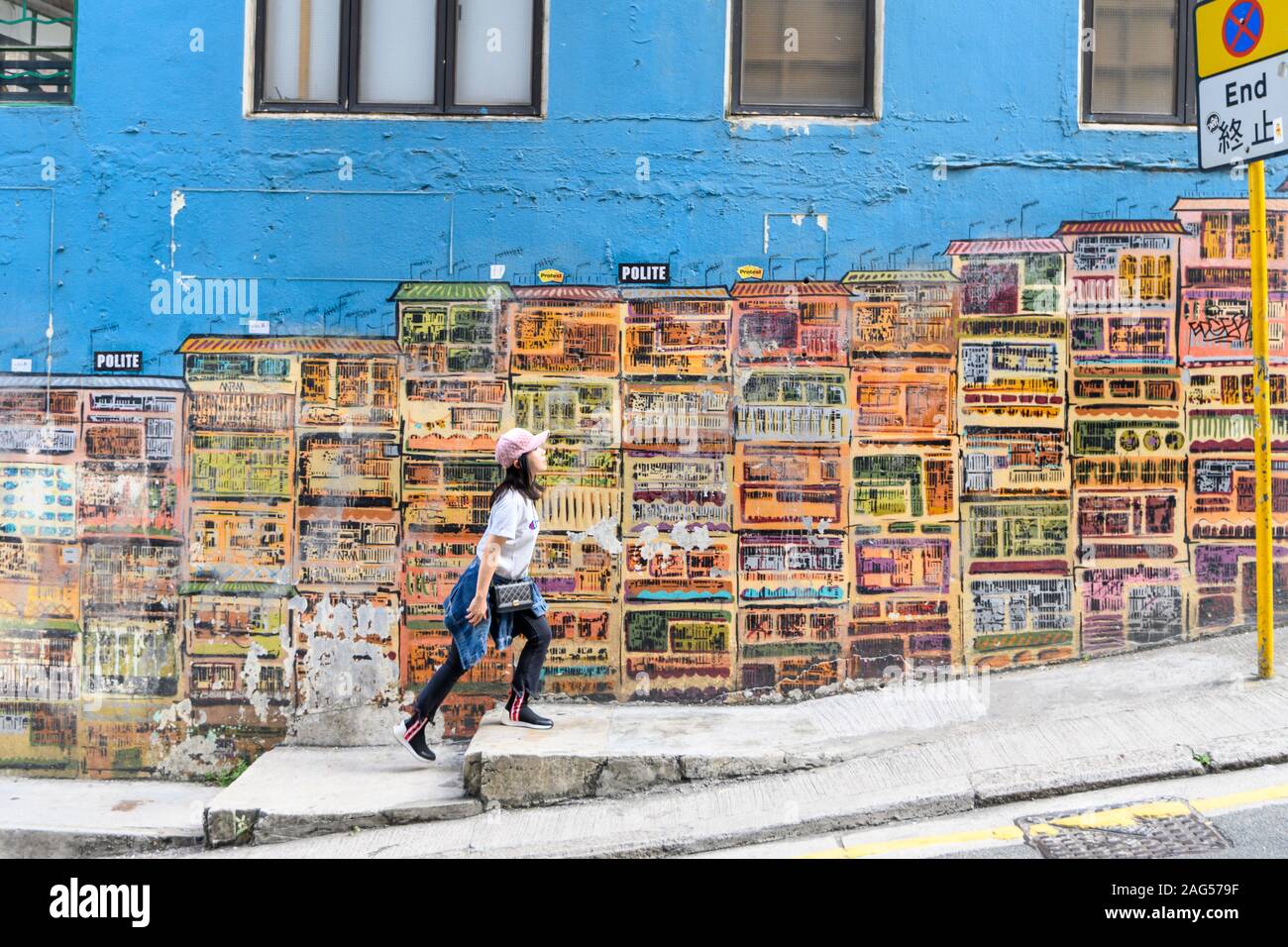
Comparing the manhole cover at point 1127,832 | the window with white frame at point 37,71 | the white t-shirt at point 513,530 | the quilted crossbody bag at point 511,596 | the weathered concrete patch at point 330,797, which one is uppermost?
the window with white frame at point 37,71

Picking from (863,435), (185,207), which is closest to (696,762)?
(863,435)

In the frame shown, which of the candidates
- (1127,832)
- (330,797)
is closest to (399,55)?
(330,797)

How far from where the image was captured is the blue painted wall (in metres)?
7.43

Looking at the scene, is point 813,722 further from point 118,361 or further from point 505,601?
Result: point 118,361

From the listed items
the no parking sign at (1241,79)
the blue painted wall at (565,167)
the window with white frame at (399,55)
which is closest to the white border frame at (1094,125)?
the blue painted wall at (565,167)

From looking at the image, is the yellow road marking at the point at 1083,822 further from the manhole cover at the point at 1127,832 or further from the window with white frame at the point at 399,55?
the window with white frame at the point at 399,55

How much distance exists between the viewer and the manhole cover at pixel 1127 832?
5.04 metres

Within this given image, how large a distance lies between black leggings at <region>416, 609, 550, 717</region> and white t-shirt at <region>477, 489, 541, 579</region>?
0.86 feet

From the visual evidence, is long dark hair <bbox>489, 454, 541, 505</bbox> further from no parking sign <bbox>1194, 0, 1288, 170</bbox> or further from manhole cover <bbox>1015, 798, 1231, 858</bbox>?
no parking sign <bbox>1194, 0, 1288, 170</bbox>

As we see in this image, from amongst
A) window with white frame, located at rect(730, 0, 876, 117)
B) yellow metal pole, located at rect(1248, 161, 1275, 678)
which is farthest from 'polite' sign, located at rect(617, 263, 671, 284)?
yellow metal pole, located at rect(1248, 161, 1275, 678)

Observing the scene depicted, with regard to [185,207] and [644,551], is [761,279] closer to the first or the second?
[644,551]

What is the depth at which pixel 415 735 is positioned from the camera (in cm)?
670

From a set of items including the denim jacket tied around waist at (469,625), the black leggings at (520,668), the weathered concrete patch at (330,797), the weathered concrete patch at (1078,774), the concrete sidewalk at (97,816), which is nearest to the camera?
the weathered concrete patch at (1078,774)

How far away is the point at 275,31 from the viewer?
24.9ft
